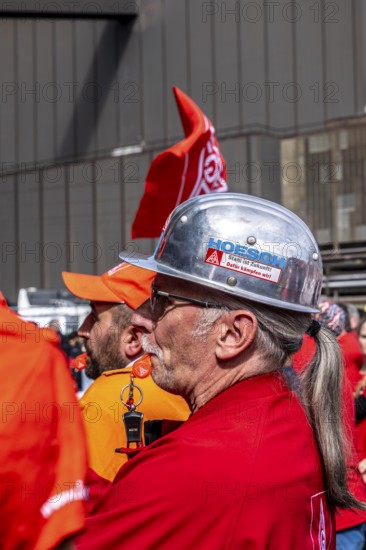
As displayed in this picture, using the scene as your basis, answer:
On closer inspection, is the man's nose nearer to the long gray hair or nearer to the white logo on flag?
the long gray hair

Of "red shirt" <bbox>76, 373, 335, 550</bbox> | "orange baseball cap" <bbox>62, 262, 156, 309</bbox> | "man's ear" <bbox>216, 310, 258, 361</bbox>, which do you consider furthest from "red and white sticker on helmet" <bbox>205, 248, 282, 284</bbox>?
"orange baseball cap" <bbox>62, 262, 156, 309</bbox>

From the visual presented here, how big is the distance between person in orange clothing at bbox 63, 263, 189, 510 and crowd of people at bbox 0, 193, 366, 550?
0.49 ft

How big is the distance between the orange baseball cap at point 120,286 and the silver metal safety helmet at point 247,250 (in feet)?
4.17

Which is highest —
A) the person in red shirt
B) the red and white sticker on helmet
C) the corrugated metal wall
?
the corrugated metal wall

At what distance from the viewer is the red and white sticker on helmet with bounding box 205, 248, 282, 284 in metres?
1.98

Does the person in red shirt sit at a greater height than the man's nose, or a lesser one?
lesser

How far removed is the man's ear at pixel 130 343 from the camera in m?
3.65

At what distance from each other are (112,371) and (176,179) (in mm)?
2251

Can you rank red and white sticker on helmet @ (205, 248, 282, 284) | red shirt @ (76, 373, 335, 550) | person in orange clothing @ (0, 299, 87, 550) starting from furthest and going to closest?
red and white sticker on helmet @ (205, 248, 282, 284) → red shirt @ (76, 373, 335, 550) → person in orange clothing @ (0, 299, 87, 550)

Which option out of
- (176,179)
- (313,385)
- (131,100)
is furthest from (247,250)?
(131,100)

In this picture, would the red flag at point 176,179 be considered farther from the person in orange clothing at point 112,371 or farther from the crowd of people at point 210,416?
the crowd of people at point 210,416

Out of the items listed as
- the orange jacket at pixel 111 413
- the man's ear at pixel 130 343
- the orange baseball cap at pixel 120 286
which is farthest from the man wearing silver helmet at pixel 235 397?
the man's ear at pixel 130 343

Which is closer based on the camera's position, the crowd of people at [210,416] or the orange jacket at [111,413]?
the crowd of people at [210,416]

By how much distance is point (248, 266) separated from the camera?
198 centimetres
